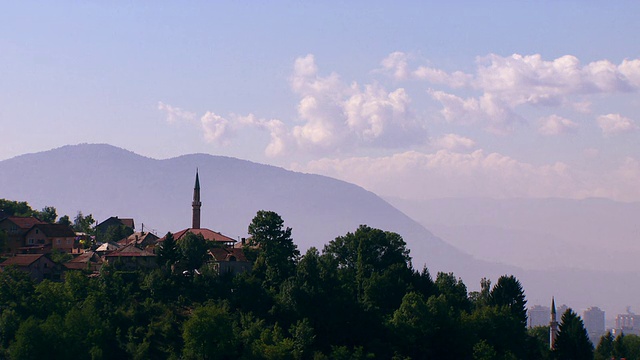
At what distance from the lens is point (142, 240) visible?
134 metres

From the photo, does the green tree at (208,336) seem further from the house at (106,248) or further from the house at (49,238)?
the house at (49,238)

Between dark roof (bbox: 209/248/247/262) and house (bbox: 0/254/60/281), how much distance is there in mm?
17261

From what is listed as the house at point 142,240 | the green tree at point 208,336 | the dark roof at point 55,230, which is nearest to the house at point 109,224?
the house at point 142,240

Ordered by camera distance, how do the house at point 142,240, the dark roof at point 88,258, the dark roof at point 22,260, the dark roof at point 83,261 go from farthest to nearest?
the house at point 142,240 → the dark roof at point 88,258 → the dark roof at point 83,261 → the dark roof at point 22,260

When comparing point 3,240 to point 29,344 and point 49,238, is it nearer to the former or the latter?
point 49,238

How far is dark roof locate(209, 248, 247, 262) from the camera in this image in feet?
379

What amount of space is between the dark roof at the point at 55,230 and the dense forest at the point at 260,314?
2131 centimetres

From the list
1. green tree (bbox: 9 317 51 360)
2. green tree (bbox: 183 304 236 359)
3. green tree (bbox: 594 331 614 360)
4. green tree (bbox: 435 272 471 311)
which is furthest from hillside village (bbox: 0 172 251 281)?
green tree (bbox: 594 331 614 360)

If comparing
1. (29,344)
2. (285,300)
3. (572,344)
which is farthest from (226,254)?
(572,344)

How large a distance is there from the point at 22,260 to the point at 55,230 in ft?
56.4

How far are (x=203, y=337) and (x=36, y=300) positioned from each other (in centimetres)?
1838

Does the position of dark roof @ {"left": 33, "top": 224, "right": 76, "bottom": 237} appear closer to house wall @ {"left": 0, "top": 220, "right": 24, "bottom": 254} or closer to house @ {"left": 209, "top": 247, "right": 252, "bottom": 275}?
house wall @ {"left": 0, "top": 220, "right": 24, "bottom": 254}

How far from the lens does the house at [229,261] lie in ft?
374

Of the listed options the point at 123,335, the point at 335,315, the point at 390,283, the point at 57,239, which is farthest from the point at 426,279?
the point at 57,239
